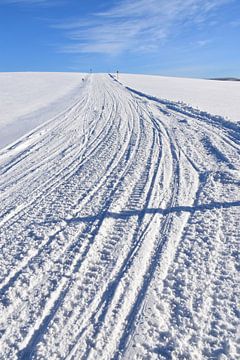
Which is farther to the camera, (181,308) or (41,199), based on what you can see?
(41,199)

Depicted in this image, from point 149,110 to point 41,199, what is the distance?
10.2 m

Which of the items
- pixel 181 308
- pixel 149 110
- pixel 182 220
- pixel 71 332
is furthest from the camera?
pixel 149 110

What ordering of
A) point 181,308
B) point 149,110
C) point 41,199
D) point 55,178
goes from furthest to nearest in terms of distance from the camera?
point 149,110 → point 55,178 → point 41,199 → point 181,308

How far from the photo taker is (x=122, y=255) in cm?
418

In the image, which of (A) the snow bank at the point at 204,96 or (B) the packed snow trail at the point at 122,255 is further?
(A) the snow bank at the point at 204,96

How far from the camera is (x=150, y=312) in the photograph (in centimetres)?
328

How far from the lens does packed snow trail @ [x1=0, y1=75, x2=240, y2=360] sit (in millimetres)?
3020

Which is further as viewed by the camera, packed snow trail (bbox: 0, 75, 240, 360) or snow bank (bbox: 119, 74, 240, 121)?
snow bank (bbox: 119, 74, 240, 121)

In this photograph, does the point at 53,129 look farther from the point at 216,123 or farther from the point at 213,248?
the point at 213,248

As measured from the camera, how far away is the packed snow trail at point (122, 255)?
3.02m

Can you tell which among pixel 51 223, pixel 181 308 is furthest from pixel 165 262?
pixel 51 223

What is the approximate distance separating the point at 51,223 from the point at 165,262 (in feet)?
5.88

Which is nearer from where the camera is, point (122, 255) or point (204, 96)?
point (122, 255)

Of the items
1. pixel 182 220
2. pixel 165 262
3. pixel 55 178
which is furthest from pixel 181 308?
pixel 55 178
